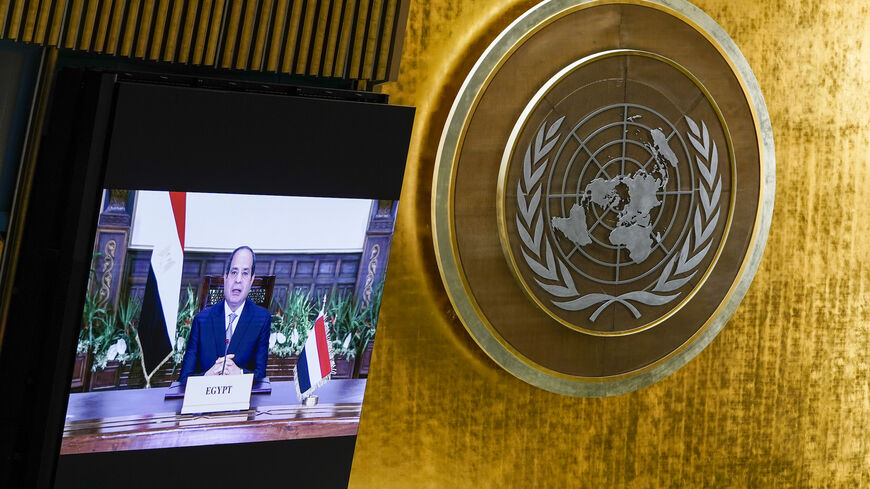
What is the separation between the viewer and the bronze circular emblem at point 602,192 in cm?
350

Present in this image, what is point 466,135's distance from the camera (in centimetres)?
345

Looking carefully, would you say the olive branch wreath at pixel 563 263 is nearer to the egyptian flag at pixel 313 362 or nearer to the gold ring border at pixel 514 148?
the gold ring border at pixel 514 148

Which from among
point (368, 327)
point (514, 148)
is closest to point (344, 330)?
point (368, 327)

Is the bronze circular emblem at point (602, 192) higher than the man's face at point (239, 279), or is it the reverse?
the bronze circular emblem at point (602, 192)

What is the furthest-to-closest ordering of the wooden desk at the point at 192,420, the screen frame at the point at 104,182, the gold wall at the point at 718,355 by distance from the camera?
the gold wall at the point at 718,355 < the wooden desk at the point at 192,420 < the screen frame at the point at 104,182

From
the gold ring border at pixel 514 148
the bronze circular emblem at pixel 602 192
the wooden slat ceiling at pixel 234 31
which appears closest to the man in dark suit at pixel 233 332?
the wooden slat ceiling at pixel 234 31

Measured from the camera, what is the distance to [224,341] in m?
2.67

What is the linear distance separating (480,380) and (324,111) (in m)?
1.43

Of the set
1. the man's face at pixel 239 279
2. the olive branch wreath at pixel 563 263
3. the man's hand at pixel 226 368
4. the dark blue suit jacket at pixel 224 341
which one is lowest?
the man's hand at pixel 226 368

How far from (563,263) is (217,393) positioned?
1.53m

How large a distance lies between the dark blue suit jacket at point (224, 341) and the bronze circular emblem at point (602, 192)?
929 mm

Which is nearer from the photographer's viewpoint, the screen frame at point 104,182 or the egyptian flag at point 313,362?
the screen frame at point 104,182

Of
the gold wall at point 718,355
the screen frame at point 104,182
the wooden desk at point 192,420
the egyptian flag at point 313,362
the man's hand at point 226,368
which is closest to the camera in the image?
the screen frame at point 104,182

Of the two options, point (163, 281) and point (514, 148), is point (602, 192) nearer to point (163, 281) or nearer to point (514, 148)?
point (514, 148)
